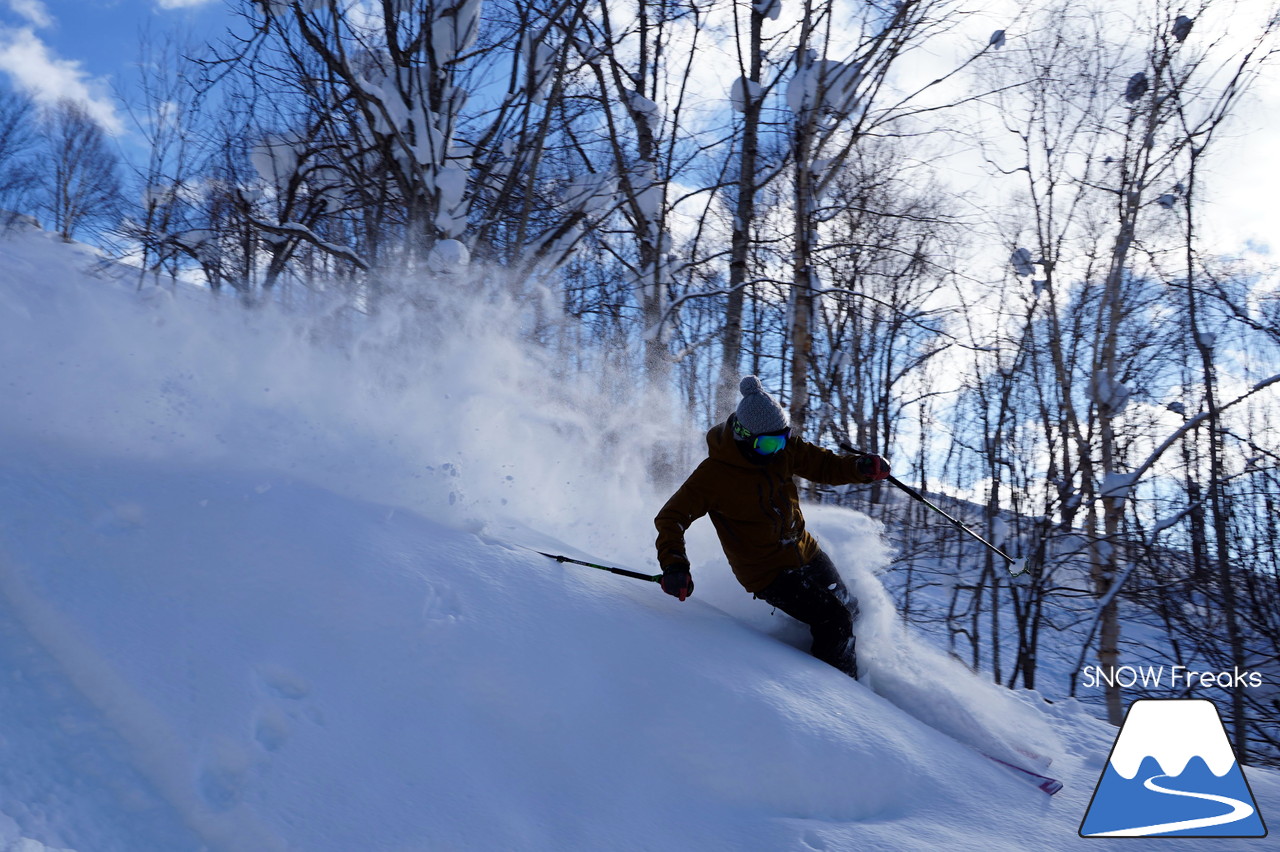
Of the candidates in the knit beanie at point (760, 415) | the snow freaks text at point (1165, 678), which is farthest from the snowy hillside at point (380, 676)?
the snow freaks text at point (1165, 678)

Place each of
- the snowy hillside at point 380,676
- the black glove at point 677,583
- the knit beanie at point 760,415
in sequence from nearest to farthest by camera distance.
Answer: the snowy hillside at point 380,676
the black glove at point 677,583
the knit beanie at point 760,415

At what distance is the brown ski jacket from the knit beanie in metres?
0.17

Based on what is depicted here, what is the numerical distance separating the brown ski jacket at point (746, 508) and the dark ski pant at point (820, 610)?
69 mm

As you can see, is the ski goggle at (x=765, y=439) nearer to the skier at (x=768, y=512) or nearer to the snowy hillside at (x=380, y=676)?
the skier at (x=768, y=512)

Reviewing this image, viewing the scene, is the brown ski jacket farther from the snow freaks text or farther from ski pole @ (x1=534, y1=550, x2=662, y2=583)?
the snow freaks text

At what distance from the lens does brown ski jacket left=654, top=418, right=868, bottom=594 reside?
3.94 m

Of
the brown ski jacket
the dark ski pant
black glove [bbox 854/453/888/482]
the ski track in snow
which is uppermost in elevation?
black glove [bbox 854/453/888/482]

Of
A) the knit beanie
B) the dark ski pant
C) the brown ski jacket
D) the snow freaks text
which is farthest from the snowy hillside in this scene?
the snow freaks text

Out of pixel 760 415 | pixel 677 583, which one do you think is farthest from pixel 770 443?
pixel 677 583

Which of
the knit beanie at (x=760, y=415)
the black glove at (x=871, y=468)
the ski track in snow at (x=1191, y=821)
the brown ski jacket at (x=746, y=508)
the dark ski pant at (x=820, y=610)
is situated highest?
the knit beanie at (x=760, y=415)

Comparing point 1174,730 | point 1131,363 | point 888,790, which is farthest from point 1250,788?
point 1131,363

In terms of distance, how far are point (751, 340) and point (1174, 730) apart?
1534cm

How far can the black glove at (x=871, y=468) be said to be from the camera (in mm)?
4059

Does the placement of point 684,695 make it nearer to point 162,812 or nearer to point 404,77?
point 162,812
